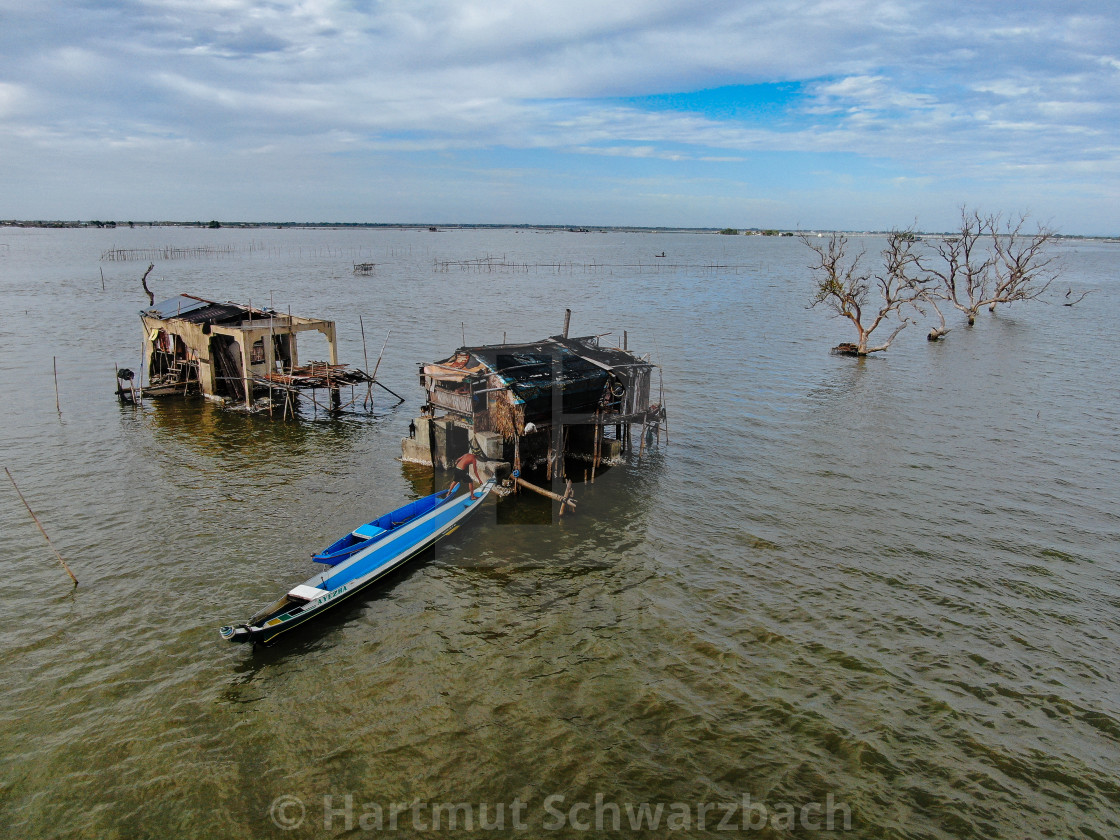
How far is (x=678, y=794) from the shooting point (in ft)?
31.1

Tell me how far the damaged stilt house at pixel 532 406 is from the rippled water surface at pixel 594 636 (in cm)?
150

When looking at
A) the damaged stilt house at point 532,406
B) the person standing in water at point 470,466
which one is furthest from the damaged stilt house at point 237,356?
the person standing in water at point 470,466

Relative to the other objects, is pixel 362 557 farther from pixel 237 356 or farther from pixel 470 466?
pixel 237 356

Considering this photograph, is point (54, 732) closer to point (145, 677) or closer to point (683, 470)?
point (145, 677)

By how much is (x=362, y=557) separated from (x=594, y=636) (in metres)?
5.40

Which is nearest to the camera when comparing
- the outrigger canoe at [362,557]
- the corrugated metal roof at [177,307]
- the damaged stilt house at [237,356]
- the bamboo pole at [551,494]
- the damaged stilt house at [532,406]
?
the outrigger canoe at [362,557]

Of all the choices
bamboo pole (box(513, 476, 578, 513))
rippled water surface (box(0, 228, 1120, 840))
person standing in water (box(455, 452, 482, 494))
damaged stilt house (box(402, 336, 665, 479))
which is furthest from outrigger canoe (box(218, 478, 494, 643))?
damaged stilt house (box(402, 336, 665, 479))

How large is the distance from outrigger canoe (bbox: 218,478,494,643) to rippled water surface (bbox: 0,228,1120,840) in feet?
1.79

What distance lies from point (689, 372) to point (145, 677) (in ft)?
90.9

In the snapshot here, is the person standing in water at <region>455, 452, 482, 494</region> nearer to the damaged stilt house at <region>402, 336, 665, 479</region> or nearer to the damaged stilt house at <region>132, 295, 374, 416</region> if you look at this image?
the damaged stilt house at <region>402, 336, 665, 479</region>

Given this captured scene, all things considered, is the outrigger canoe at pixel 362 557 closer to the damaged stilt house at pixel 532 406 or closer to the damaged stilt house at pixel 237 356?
the damaged stilt house at pixel 532 406

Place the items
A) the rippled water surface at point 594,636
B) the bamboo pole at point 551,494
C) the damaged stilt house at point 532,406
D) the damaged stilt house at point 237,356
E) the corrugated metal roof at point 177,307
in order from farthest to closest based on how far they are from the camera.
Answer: the corrugated metal roof at point 177,307
the damaged stilt house at point 237,356
the damaged stilt house at point 532,406
the bamboo pole at point 551,494
the rippled water surface at point 594,636

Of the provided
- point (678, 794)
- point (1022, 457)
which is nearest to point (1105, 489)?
point (1022, 457)

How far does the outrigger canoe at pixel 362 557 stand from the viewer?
1238cm
